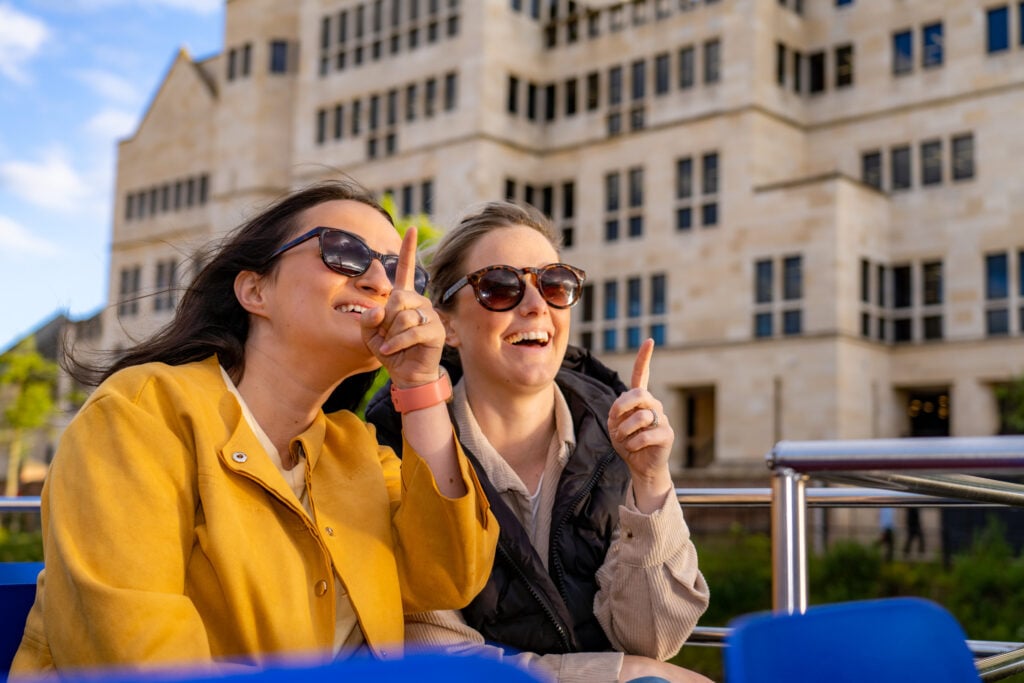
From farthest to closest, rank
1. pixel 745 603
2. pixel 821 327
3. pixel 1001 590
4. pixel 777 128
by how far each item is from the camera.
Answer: pixel 777 128 → pixel 821 327 → pixel 745 603 → pixel 1001 590

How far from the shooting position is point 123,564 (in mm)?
2258

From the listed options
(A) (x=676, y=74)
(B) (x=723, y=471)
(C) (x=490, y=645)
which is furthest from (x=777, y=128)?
(C) (x=490, y=645)

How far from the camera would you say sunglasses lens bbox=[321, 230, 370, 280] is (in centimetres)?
287

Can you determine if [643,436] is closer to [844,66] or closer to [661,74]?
[661,74]

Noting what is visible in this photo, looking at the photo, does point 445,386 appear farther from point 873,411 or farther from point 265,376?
point 873,411

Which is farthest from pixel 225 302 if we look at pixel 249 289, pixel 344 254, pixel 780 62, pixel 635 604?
pixel 780 62

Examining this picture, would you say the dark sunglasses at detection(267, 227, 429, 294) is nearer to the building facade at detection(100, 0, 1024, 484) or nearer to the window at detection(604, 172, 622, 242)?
the building facade at detection(100, 0, 1024, 484)

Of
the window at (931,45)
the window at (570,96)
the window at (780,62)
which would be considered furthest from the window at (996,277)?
the window at (570,96)

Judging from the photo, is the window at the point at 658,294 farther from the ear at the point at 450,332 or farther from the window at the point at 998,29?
the ear at the point at 450,332

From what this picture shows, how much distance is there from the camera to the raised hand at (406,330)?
2.62m

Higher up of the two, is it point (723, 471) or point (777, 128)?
point (777, 128)

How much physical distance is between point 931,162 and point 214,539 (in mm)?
32150

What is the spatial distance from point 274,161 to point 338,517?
1576 inches

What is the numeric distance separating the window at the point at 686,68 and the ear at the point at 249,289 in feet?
105
